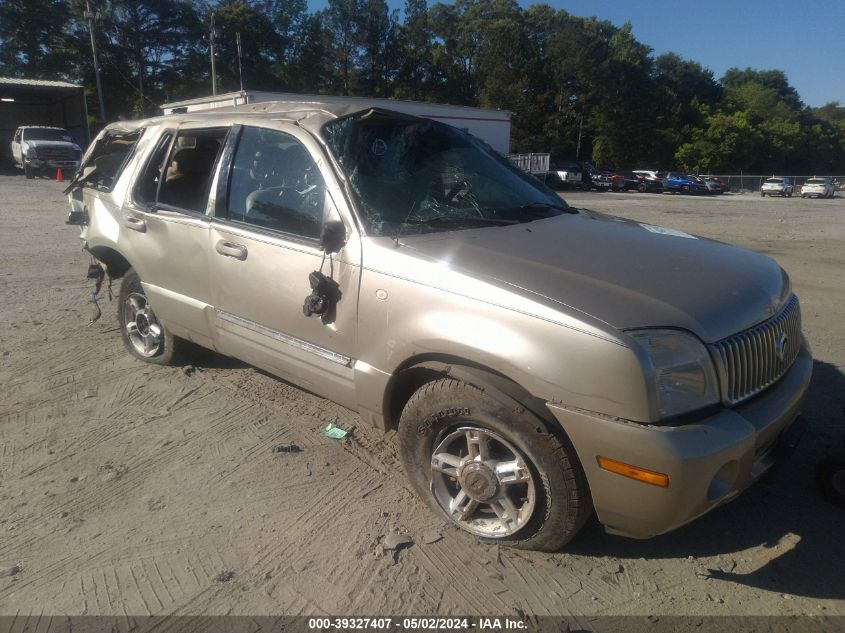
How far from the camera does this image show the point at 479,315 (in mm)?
2512

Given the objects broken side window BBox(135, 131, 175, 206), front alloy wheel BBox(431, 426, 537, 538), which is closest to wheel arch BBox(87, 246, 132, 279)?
broken side window BBox(135, 131, 175, 206)

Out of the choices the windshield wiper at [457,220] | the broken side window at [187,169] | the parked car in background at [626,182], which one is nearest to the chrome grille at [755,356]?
the windshield wiper at [457,220]

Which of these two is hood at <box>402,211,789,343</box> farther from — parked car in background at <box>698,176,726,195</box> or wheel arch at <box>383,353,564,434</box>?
parked car in background at <box>698,176,726,195</box>

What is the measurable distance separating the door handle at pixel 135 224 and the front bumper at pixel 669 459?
3.18 meters

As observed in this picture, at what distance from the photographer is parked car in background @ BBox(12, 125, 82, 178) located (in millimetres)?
25094

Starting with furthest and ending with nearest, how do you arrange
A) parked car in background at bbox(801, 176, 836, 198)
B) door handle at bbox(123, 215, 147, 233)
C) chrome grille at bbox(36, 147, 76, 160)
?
parked car in background at bbox(801, 176, 836, 198), chrome grille at bbox(36, 147, 76, 160), door handle at bbox(123, 215, 147, 233)

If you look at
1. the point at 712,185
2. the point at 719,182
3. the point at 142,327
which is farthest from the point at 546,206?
the point at 719,182

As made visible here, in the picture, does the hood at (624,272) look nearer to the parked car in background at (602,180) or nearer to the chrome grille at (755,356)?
the chrome grille at (755,356)

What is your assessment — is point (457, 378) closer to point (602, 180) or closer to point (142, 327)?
point (142, 327)

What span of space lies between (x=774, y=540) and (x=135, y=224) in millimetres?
4195

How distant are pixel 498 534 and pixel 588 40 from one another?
2458 inches

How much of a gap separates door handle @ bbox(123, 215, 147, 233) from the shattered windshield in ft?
5.56

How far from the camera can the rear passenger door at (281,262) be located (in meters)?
3.11

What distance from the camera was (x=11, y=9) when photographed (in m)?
44.1
